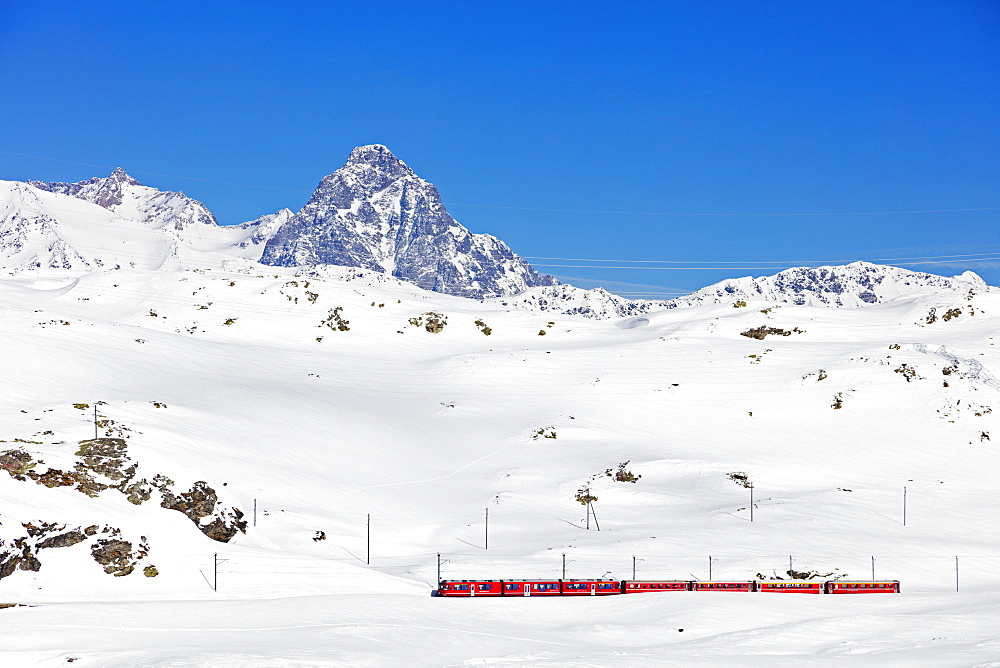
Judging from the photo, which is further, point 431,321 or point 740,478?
point 431,321

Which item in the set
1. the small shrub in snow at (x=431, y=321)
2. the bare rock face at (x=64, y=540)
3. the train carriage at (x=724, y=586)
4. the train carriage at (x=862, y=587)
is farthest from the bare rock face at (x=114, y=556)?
the small shrub in snow at (x=431, y=321)

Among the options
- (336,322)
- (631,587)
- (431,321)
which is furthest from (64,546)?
(431,321)

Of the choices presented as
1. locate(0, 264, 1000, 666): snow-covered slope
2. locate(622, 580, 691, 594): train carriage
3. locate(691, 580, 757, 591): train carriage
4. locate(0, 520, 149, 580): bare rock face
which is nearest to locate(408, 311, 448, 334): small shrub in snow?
locate(0, 264, 1000, 666): snow-covered slope

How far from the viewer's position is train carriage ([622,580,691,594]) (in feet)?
145

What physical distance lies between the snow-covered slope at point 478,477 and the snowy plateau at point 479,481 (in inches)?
10.0

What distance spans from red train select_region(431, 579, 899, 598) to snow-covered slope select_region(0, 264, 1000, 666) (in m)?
0.97

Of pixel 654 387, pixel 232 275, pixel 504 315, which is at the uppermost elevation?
pixel 232 275

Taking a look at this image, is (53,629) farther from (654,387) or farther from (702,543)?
(654,387)

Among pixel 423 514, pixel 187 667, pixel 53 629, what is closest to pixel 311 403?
pixel 423 514

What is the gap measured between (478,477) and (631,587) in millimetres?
24434

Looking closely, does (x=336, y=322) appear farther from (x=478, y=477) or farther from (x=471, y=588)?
(x=471, y=588)

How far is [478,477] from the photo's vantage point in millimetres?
67000

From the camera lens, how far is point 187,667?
27984 mm

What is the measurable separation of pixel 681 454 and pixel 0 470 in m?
50.0
